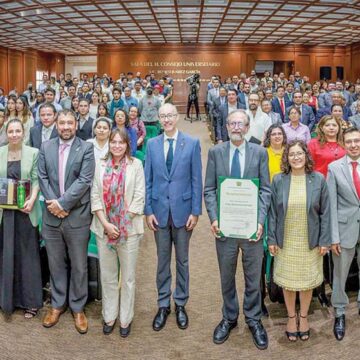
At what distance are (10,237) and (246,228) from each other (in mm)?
1643

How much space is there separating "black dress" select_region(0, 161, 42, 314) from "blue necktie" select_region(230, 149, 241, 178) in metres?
1.47

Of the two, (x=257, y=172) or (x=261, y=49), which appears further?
(x=261, y=49)

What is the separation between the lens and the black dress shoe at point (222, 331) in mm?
2778

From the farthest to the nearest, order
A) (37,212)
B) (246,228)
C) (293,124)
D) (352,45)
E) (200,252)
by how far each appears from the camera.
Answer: (352,45) → (293,124) → (200,252) → (37,212) → (246,228)

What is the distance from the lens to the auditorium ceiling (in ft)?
36.3

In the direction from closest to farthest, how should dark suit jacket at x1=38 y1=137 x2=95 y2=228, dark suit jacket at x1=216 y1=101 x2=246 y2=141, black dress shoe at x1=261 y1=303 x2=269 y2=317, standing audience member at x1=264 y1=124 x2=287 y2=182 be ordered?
dark suit jacket at x1=38 y1=137 x2=95 y2=228 → black dress shoe at x1=261 y1=303 x2=269 y2=317 → standing audience member at x1=264 y1=124 x2=287 y2=182 → dark suit jacket at x1=216 y1=101 x2=246 y2=141

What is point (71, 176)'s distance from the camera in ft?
9.26

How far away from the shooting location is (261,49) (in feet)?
60.5

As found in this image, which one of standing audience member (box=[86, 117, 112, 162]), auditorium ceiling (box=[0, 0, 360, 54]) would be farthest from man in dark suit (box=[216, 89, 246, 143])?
auditorium ceiling (box=[0, 0, 360, 54])

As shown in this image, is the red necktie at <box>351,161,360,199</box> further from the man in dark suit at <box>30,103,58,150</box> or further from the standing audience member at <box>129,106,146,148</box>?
the standing audience member at <box>129,106,146,148</box>

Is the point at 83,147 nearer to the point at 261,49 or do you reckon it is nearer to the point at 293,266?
the point at 293,266

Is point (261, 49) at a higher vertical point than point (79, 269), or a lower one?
higher

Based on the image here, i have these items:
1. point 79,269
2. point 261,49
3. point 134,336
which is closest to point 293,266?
point 134,336

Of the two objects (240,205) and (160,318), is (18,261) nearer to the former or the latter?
(160,318)
